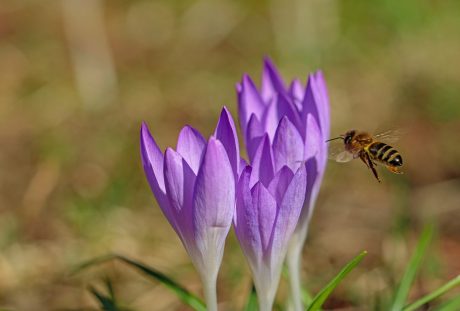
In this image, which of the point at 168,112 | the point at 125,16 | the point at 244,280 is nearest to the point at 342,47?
the point at 168,112

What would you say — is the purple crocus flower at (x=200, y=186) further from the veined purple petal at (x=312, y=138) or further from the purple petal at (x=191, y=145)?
the veined purple petal at (x=312, y=138)

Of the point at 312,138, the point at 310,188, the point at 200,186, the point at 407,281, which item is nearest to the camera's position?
the point at 200,186

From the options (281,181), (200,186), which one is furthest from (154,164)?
(281,181)

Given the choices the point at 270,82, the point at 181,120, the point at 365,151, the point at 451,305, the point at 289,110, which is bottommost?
the point at 451,305

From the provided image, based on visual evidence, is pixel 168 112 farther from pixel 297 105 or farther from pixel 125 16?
pixel 297 105

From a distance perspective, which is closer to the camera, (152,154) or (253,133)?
(152,154)

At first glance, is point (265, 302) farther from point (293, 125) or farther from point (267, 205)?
point (293, 125)

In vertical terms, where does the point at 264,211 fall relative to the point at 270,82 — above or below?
below
